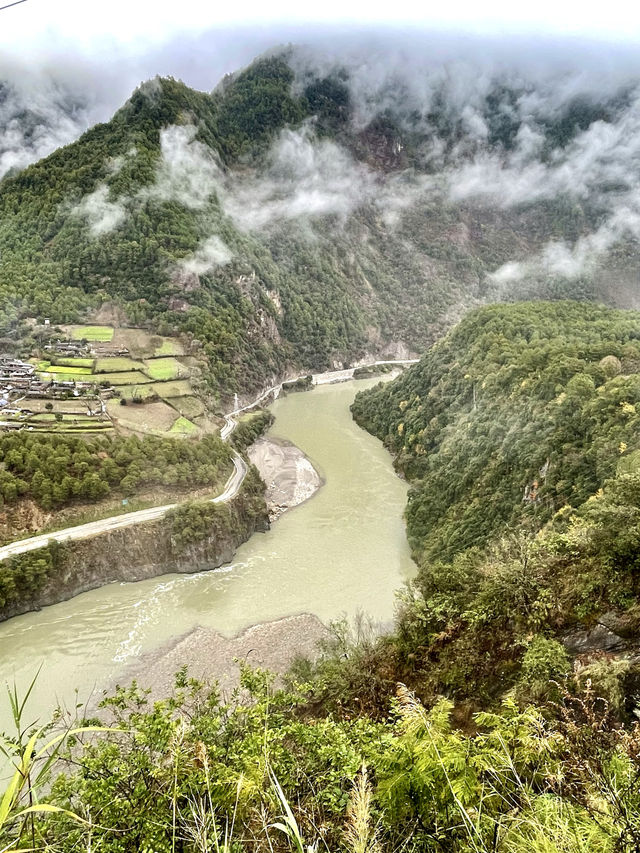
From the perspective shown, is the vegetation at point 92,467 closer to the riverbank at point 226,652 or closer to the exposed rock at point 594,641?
the riverbank at point 226,652

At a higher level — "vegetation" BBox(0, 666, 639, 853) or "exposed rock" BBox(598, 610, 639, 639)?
"vegetation" BBox(0, 666, 639, 853)

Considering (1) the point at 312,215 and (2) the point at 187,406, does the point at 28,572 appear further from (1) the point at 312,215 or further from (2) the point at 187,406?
(1) the point at 312,215

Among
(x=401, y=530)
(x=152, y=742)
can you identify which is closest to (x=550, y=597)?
(x=152, y=742)

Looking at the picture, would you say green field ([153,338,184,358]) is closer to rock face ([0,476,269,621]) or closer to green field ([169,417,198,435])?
green field ([169,417,198,435])

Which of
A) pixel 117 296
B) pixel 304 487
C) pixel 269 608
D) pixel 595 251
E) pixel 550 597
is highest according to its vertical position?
pixel 595 251

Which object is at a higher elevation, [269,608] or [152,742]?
[152,742]

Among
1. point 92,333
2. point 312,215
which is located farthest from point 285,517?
point 312,215

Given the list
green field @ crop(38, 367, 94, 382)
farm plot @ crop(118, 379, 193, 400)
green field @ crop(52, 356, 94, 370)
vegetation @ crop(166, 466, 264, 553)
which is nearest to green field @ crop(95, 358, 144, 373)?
green field @ crop(52, 356, 94, 370)

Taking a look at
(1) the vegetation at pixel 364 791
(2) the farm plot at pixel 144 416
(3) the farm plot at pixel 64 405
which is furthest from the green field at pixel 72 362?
(1) the vegetation at pixel 364 791

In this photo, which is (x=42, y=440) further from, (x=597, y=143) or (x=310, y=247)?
(x=597, y=143)
